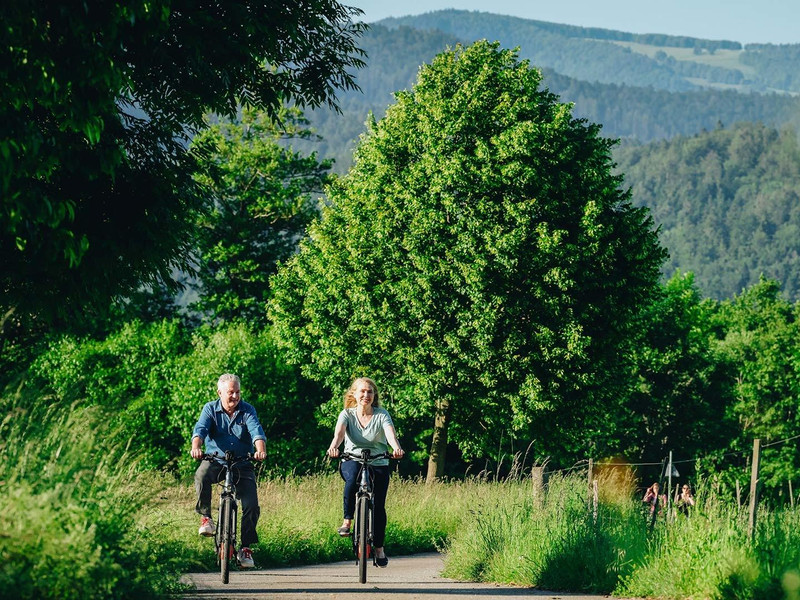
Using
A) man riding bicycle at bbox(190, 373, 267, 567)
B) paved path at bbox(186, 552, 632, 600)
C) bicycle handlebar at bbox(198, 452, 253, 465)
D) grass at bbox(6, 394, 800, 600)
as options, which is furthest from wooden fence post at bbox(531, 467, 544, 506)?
bicycle handlebar at bbox(198, 452, 253, 465)

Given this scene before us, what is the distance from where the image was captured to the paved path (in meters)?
9.26

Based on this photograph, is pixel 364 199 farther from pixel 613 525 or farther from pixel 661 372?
pixel 661 372

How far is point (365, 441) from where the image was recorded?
10930mm

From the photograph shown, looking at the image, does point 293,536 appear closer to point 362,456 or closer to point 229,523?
point 362,456

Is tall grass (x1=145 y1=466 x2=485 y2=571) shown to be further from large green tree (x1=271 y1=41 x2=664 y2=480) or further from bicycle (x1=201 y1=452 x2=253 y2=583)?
large green tree (x1=271 y1=41 x2=664 y2=480)

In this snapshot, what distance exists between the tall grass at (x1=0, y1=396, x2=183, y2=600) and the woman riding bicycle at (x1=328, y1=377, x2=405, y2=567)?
2.87 m

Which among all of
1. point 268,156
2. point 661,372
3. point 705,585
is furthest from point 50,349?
point 705,585

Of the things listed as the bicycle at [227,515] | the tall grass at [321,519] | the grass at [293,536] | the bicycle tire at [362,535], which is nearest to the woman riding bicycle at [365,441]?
the bicycle tire at [362,535]

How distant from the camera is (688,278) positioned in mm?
62281

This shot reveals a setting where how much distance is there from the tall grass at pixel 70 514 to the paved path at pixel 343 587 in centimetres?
133

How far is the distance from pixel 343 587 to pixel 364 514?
27.6 inches

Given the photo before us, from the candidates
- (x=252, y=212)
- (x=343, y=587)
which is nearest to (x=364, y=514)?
(x=343, y=587)

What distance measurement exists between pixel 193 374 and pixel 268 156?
12.0 m

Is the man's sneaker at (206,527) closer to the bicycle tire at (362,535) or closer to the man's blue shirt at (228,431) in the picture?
the man's blue shirt at (228,431)
